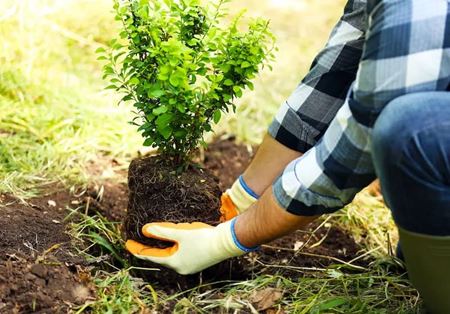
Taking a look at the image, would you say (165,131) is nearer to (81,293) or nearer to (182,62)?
(182,62)

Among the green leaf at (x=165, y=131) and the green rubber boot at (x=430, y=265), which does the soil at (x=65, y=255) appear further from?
the green rubber boot at (x=430, y=265)

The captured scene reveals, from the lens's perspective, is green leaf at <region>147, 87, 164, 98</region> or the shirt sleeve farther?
the shirt sleeve

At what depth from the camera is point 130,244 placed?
1.69 metres

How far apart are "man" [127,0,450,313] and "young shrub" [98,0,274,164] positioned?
24 cm

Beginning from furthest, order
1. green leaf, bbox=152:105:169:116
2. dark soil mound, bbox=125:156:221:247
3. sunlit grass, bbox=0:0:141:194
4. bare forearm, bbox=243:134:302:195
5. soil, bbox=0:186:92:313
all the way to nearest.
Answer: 1. sunlit grass, bbox=0:0:141:194
2. bare forearm, bbox=243:134:302:195
3. dark soil mound, bbox=125:156:221:247
4. green leaf, bbox=152:105:169:116
5. soil, bbox=0:186:92:313

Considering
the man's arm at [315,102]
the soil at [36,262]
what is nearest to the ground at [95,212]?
the soil at [36,262]

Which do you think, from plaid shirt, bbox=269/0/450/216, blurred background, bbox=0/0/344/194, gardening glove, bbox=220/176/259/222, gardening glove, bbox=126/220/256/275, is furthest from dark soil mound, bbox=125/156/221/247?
blurred background, bbox=0/0/344/194

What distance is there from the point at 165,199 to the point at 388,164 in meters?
0.59

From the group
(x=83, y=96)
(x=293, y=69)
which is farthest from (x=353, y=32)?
(x=293, y=69)

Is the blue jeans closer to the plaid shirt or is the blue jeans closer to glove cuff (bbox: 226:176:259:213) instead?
the plaid shirt

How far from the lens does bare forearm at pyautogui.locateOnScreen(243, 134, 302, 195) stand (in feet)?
6.05

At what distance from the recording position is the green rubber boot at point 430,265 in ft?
4.34

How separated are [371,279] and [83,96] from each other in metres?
1.37

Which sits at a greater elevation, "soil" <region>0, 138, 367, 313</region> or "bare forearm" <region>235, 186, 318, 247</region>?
"bare forearm" <region>235, 186, 318, 247</region>
